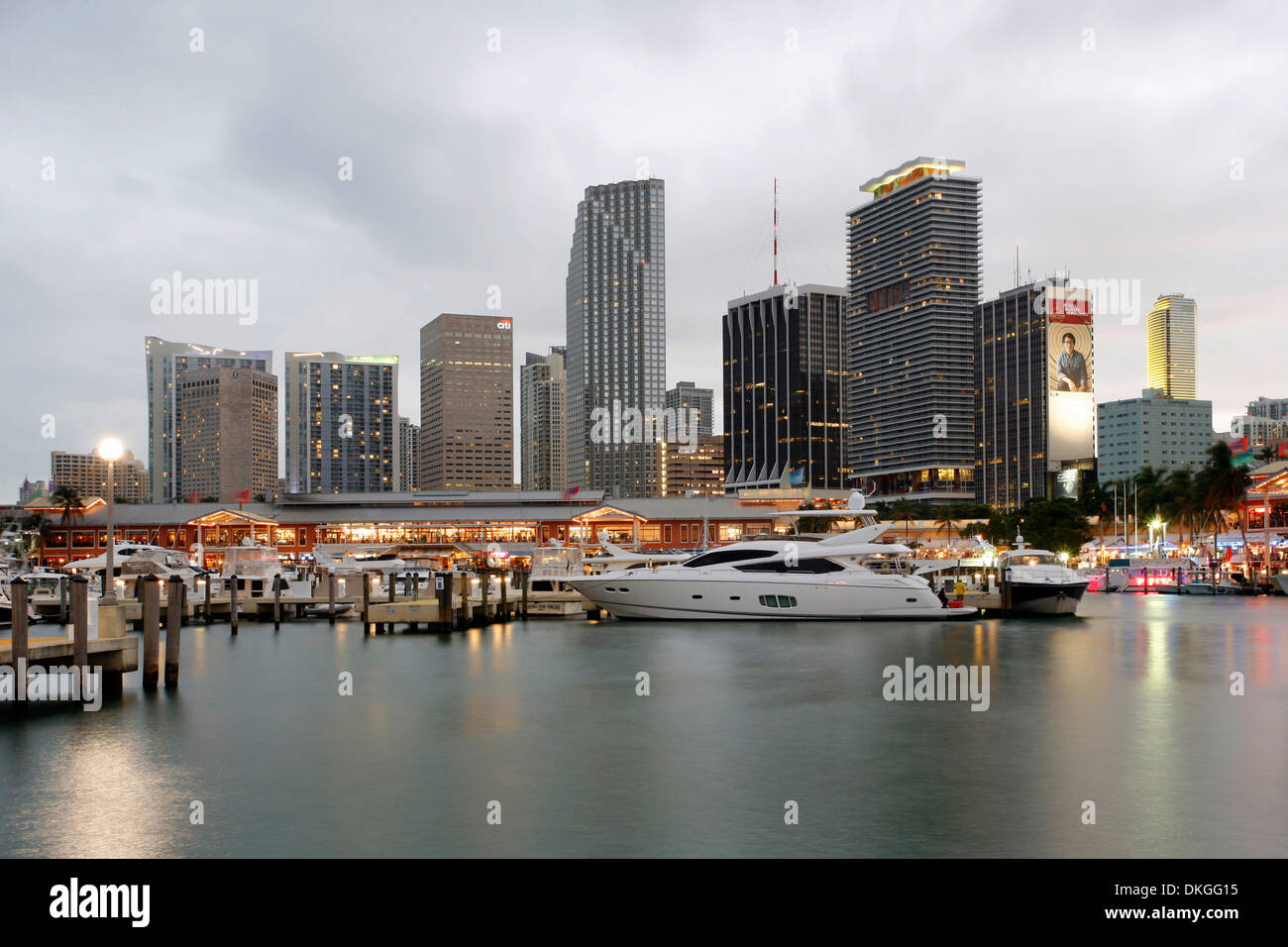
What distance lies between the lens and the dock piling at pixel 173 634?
93.8ft

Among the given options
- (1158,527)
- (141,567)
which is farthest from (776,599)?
(1158,527)

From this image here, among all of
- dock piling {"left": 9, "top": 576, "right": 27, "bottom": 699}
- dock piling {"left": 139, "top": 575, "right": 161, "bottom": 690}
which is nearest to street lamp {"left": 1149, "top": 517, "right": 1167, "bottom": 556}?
dock piling {"left": 139, "top": 575, "right": 161, "bottom": 690}

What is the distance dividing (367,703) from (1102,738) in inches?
737

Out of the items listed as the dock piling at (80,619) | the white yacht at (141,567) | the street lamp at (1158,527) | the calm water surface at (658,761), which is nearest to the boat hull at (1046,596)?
the calm water surface at (658,761)

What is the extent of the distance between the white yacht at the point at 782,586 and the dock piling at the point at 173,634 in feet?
81.4

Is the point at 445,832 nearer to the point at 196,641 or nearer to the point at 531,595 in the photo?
the point at 196,641

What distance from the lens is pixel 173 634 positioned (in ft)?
96.8

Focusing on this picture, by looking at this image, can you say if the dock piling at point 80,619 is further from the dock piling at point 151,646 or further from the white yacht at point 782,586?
the white yacht at point 782,586

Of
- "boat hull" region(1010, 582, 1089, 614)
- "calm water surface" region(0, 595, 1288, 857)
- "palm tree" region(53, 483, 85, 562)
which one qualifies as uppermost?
"palm tree" region(53, 483, 85, 562)

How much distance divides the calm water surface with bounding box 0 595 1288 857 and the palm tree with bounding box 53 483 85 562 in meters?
105

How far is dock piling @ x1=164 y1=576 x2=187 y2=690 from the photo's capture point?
28594 millimetres

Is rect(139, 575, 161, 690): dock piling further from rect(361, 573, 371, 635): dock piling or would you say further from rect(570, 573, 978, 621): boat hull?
rect(570, 573, 978, 621): boat hull
